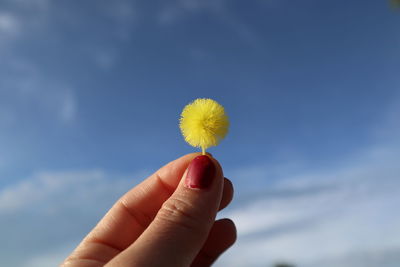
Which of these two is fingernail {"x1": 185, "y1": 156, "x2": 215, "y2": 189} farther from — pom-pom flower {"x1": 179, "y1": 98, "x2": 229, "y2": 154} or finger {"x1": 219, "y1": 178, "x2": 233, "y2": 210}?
finger {"x1": 219, "y1": 178, "x2": 233, "y2": 210}

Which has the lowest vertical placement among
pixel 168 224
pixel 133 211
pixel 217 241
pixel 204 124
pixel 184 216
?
pixel 168 224

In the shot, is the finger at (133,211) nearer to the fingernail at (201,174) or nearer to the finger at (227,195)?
the finger at (227,195)

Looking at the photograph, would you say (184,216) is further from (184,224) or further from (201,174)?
(201,174)

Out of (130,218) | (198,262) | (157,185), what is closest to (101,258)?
(130,218)

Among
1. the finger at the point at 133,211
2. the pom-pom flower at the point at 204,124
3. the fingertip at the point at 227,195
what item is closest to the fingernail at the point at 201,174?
the pom-pom flower at the point at 204,124

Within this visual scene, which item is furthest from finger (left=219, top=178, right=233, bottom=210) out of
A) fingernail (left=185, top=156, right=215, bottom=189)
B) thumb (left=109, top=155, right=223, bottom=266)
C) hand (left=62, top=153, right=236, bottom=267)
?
fingernail (left=185, top=156, right=215, bottom=189)

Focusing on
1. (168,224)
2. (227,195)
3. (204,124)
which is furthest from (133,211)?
(204,124)

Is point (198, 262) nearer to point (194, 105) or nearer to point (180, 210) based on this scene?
point (180, 210)
